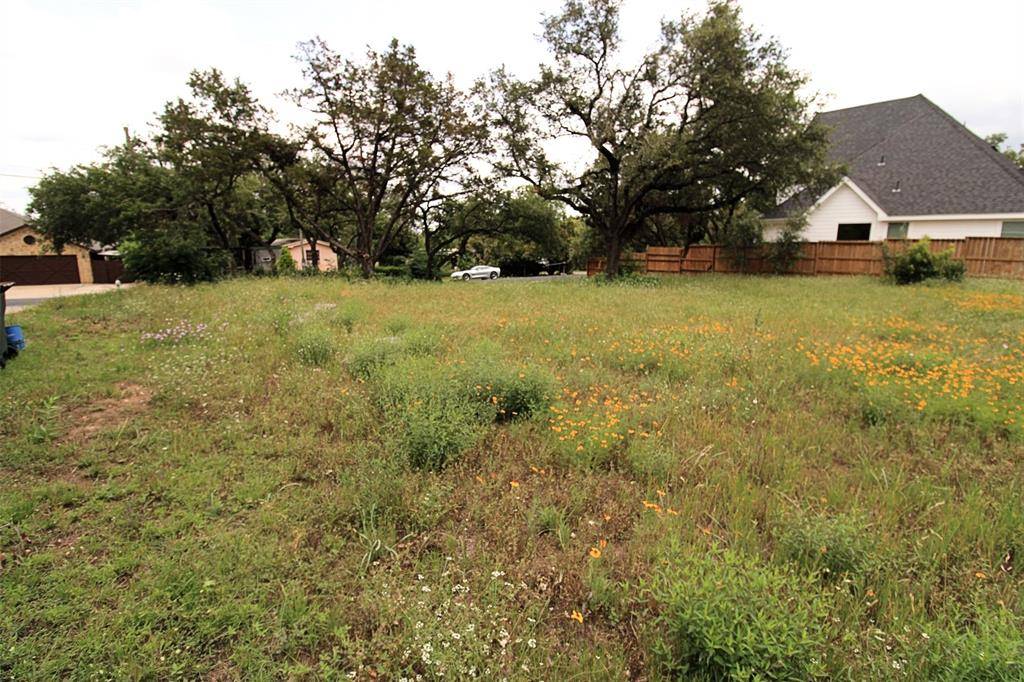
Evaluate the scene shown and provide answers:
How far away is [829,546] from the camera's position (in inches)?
84.9

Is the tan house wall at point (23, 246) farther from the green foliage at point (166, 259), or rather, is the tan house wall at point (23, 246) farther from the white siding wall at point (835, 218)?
the white siding wall at point (835, 218)

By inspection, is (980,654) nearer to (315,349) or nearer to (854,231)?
(315,349)

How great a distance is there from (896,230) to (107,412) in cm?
2485

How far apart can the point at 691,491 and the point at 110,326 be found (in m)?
8.73

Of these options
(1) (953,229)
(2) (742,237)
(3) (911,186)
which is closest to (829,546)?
(2) (742,237)

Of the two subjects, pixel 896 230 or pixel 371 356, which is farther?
pixel 896 230

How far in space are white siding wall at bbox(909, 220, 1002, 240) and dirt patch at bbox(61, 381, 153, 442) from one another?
925 inches

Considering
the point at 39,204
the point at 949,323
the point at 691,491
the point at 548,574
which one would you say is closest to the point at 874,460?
the point at 691,491

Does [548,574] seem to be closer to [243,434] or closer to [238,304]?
[243,434]

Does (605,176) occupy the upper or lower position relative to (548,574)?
upper

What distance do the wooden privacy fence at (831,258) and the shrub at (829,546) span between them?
1627cm

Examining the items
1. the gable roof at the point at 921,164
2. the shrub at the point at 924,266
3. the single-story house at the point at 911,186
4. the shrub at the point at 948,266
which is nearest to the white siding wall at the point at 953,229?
the single-story house at the point at 911,186

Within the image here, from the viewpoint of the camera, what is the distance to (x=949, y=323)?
7457mm

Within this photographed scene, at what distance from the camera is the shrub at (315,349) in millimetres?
5359
